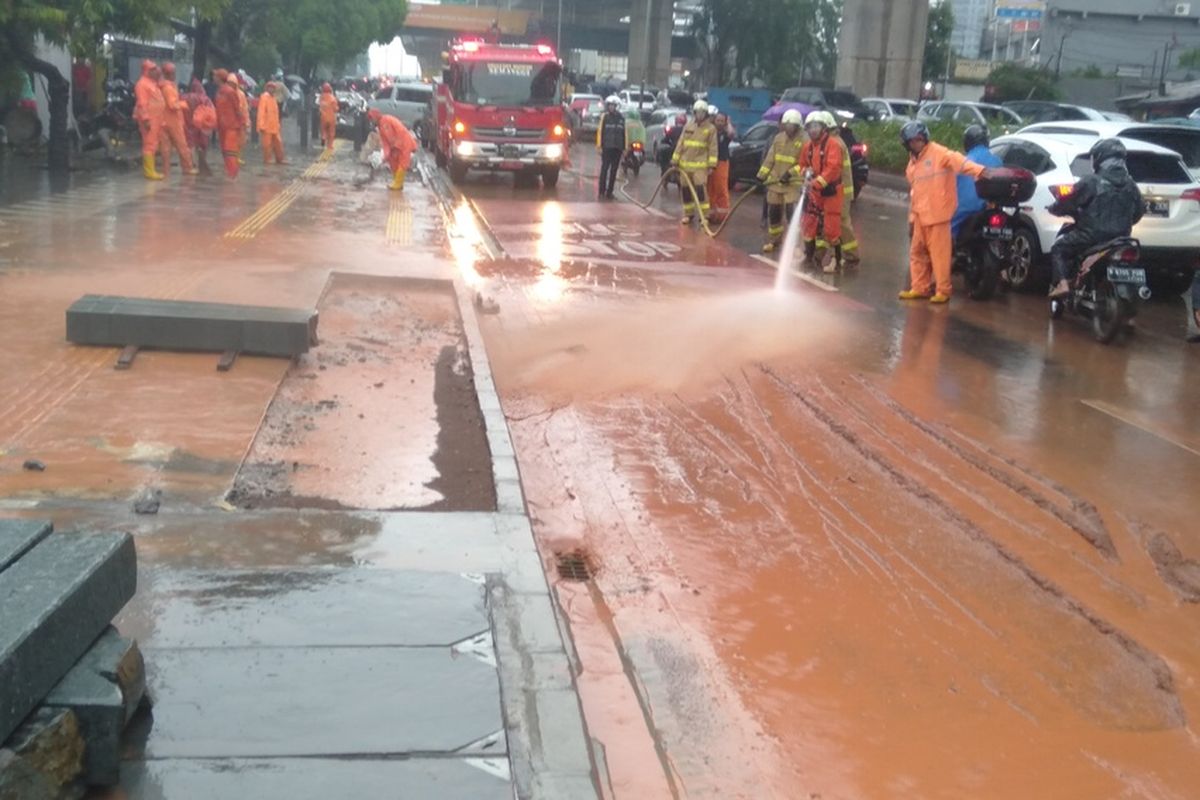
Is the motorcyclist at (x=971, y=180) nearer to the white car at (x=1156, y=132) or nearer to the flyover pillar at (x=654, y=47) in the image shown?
the white car at (x=1156, y=132)

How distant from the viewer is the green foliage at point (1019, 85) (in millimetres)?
46125

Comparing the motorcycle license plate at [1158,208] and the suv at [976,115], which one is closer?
the motorcycle license plate at [1158,208]

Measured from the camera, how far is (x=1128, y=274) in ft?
37.0

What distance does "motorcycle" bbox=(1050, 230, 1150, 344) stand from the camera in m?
11.3

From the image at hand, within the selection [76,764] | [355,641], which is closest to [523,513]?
[355,641]

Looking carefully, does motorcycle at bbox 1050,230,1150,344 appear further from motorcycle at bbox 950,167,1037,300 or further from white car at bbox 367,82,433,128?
white car at bbox 367,82,433,128

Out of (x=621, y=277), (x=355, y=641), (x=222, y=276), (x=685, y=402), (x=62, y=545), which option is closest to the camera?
(x=62, y=545)

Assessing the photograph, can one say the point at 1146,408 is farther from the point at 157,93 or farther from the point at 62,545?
the point at 157,93

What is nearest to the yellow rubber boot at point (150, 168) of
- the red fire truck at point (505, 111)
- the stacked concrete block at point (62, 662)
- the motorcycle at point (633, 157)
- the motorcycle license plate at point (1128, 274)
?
the red fire truck at point (505, 111)

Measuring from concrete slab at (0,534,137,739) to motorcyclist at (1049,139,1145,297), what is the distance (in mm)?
9479

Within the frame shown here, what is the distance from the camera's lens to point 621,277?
14367mm

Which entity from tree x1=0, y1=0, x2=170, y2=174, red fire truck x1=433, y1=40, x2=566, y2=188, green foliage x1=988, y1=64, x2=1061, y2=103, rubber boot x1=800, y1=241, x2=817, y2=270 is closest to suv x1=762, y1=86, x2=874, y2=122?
red fire truck x1=433, y1=40, x2=566, y2=188

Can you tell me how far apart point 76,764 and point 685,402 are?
5.83m

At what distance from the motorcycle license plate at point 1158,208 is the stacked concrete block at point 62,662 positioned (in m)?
A: 11.7
